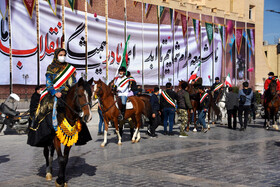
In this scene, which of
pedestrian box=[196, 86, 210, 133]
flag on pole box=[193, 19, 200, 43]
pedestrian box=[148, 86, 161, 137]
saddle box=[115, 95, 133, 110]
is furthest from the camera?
flag on pole box=[193, 19, 200, 43]

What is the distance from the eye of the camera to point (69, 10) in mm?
33188

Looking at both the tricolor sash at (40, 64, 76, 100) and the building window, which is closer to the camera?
the tricolor sash at (40, 64, 76, 100)

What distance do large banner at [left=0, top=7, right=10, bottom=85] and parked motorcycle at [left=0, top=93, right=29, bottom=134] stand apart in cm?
1509

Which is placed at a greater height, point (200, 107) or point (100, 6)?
point (100, 6)

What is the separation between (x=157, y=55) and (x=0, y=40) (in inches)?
702

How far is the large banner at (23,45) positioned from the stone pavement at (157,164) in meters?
18.0

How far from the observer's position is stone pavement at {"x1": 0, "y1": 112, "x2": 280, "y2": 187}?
6805 mm

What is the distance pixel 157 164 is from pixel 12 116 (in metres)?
7.81

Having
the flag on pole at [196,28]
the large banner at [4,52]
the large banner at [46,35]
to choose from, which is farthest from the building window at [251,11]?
the large banner at [4,52]

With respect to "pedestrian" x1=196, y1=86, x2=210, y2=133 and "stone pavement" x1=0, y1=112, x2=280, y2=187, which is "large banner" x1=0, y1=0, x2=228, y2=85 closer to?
"pedestrian" x1=196, y1=86, x2=210, y2=133

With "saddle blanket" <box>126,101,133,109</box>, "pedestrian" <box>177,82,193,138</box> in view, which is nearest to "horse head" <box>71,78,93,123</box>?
"saddle blanket" <box>126,101,133,109</box>

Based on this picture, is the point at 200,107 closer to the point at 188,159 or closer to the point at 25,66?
the point at 188,159

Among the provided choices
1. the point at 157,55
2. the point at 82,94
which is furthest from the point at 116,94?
the point at 157,55

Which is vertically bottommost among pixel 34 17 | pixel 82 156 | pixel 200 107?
pixel 82 156
